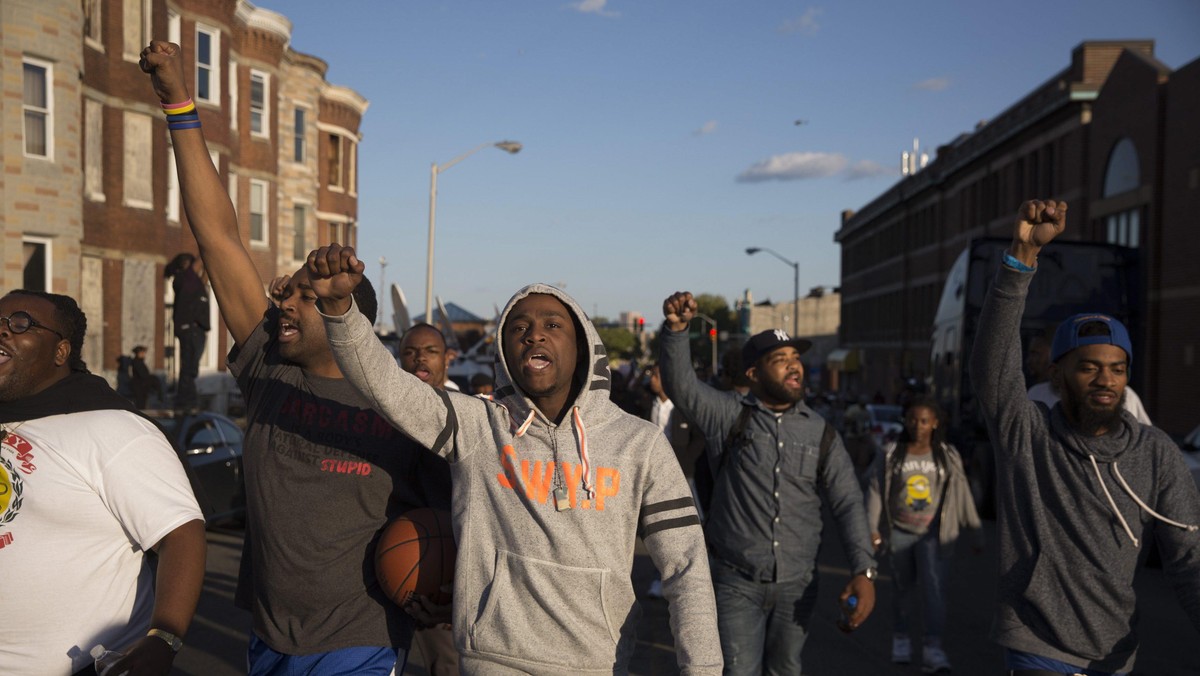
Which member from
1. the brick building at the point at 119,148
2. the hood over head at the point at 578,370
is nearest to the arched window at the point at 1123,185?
the brick building at the point at 119,148

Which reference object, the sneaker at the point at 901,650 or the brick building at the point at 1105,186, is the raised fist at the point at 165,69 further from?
the brick building at the point at 1105,186

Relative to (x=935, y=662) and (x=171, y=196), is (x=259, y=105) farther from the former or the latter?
(x=935, y=662)

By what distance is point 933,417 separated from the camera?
310 inches

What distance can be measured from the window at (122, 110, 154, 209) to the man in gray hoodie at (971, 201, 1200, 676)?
22.4 metres

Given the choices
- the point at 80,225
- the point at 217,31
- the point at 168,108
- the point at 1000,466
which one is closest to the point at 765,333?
the point at 1000,466

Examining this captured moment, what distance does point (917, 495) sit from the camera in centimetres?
773

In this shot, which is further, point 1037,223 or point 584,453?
point 1037,223

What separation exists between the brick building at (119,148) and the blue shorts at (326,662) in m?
15.1

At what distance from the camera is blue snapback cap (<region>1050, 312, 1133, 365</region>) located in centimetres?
379

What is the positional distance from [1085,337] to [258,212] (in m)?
31.0

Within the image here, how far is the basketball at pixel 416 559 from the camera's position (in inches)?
135

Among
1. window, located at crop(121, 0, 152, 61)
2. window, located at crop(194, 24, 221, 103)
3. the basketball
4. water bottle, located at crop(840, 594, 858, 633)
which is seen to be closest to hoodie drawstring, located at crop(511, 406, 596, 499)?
the basketball

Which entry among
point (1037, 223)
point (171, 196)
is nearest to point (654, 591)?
point (1037, 223)

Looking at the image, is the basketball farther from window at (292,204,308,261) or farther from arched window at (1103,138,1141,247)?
window at (292,204,308,261)
